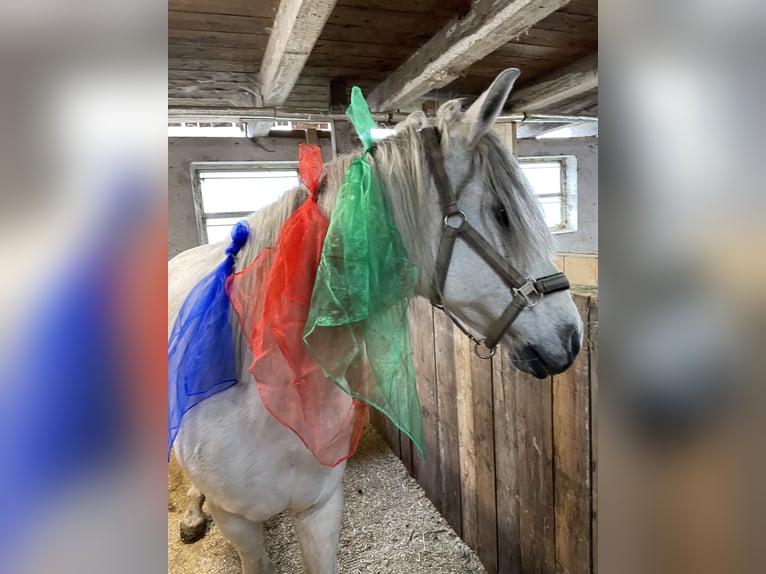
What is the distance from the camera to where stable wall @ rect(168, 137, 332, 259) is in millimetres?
3461

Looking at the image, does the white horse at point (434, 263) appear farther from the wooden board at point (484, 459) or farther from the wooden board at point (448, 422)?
the wooden board at point (448, 422)

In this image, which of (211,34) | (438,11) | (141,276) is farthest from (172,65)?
(141,276)

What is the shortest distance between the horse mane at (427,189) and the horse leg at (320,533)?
0.68 metres

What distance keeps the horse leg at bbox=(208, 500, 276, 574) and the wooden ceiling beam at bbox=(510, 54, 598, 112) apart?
7.78 ft

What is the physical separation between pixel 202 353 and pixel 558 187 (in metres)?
5.04

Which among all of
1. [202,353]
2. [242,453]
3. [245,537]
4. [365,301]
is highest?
[365,301]

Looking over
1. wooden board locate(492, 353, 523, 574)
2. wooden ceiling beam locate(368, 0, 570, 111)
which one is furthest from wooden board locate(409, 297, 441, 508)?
wooden ceiling beam locate(368, 0, 570, 111)

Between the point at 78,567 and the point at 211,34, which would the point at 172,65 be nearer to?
the point at 211,34

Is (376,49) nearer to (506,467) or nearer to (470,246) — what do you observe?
(470,246)

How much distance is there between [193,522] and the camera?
5.80 ft

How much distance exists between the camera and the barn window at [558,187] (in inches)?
192

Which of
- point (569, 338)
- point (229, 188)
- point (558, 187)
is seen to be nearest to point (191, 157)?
point (229, 188)

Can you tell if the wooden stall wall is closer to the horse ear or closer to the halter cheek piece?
the halter cheek piece

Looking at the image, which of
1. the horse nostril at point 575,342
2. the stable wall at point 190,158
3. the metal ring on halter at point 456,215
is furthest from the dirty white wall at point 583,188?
the metal ring on halter at point 456,215
